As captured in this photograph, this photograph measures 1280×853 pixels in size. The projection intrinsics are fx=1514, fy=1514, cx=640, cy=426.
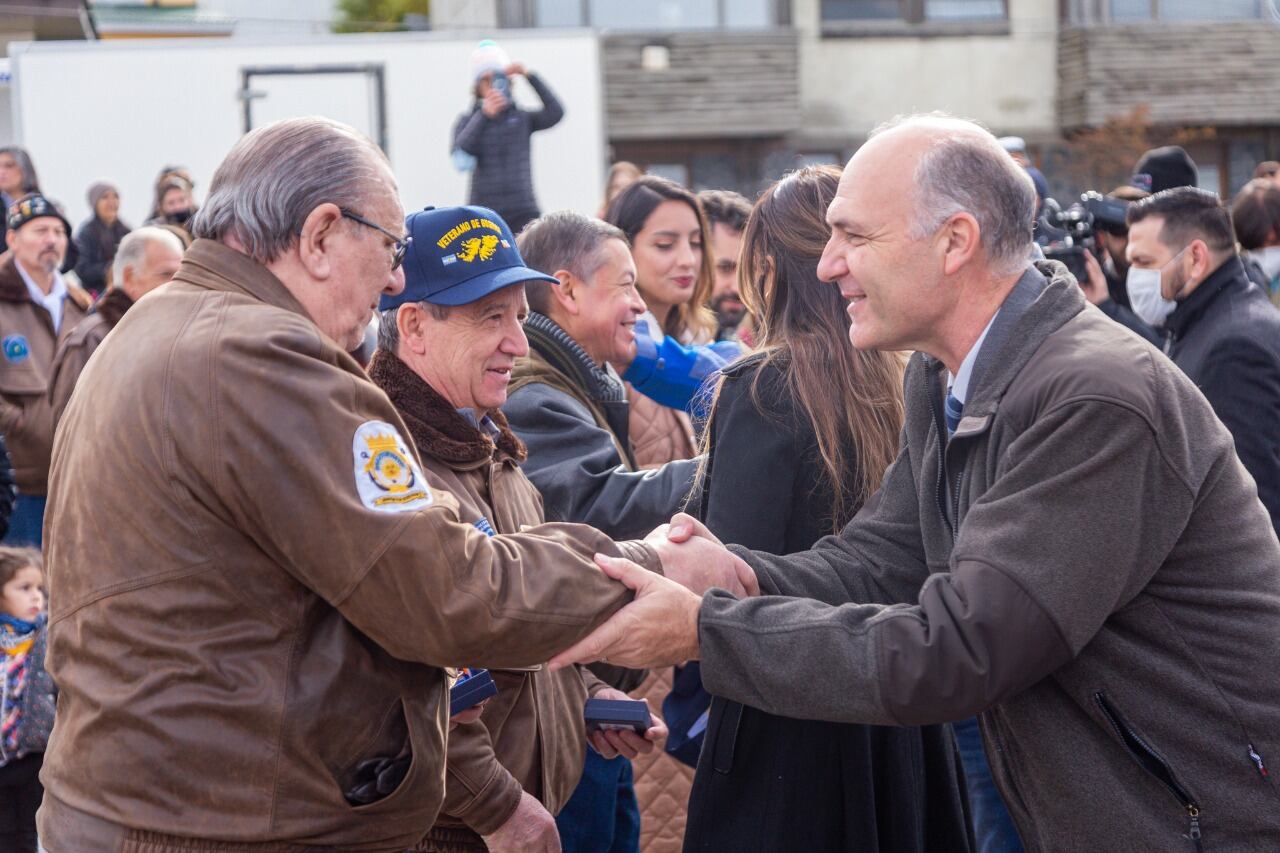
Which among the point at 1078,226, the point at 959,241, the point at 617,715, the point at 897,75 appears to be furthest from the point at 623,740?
the point at 897,75

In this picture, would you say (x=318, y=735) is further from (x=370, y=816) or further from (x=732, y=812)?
(x=732, y=812)

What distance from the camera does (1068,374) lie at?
2697 millimetres

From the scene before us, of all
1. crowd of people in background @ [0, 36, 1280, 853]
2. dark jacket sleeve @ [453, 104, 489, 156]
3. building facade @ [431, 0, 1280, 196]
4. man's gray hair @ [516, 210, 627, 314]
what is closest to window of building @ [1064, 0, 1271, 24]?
building facade @ [431, 0, 1280, 196]

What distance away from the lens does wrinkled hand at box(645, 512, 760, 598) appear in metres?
3.32

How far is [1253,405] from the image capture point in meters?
5.57

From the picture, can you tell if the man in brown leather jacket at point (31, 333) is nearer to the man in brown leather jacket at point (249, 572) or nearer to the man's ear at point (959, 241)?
the man in brown leather jacket at point (249, 572)

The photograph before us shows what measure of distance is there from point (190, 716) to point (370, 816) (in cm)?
37

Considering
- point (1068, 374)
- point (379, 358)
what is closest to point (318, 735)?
point (379, 358)

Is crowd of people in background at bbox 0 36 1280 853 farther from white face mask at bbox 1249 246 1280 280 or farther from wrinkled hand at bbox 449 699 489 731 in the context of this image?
white face mask at bbox 1249 246 1280 280

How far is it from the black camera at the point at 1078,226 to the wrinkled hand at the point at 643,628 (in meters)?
4.03

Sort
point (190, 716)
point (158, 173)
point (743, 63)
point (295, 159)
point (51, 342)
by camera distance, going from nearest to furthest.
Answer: point (190, 716), point (295, 159), point (51, 342), point (158, 173), point (743, 63)

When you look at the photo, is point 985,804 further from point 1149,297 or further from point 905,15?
point 905,15

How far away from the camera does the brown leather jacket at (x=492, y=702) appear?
10.4 ft

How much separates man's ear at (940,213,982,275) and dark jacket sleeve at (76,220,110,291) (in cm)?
948
